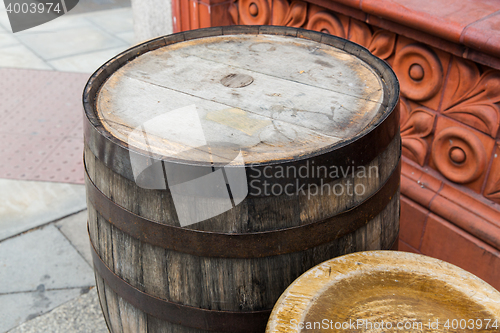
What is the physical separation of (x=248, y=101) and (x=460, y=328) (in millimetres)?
845

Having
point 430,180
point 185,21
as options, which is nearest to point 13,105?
point 185,21

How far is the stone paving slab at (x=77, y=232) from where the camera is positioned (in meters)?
2.59

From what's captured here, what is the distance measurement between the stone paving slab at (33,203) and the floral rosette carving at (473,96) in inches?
86.8

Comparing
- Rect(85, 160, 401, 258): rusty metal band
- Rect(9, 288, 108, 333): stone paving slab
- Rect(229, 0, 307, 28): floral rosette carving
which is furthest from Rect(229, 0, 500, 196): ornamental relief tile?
Rect(9, 288, 108, 333): stone paving slab

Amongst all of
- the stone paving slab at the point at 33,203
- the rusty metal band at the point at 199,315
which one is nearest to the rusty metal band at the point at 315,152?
the rusty metal band at the point at 199,315

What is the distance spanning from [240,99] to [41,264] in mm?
1708

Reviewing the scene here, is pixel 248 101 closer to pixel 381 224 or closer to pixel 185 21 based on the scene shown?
pixel 381 224

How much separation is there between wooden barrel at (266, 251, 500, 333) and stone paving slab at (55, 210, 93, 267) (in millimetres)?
1756

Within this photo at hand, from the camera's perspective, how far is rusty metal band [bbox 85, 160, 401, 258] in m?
1.20

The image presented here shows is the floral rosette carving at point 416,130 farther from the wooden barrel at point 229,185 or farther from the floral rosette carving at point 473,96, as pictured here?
the wooden barrel at point 229,185

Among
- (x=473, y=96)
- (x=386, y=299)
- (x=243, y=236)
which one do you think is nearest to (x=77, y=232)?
(x=243, y=236)

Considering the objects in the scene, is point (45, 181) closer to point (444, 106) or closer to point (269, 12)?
point (269, 12)

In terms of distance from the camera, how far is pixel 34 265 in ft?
8.18

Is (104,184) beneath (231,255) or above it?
above
